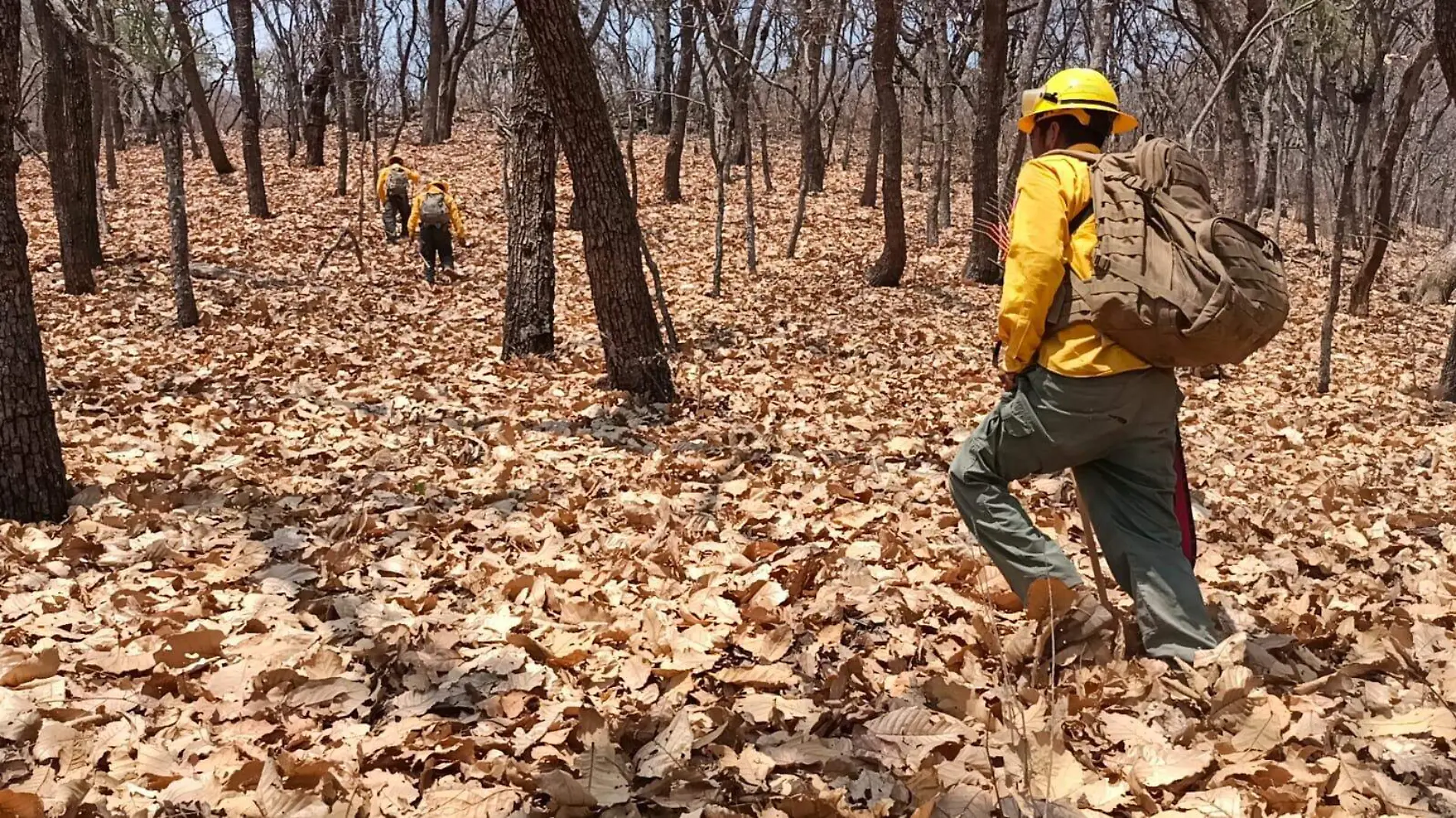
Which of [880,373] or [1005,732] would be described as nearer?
[1005,732]

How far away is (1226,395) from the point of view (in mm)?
8180

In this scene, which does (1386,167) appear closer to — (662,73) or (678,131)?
(678,131)

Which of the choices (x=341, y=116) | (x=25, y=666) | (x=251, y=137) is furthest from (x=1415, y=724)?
(x=341, y=116)

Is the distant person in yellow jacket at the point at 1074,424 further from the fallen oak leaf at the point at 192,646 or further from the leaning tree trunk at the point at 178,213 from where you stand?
the leaning tree trunk at the point at 178,213

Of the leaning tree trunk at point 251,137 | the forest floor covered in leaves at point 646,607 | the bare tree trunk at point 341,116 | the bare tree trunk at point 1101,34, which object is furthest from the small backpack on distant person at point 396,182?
the bare tree trunk at point 1101,34

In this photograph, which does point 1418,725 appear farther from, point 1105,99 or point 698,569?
point 698,569

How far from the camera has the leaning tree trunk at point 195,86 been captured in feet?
32.0

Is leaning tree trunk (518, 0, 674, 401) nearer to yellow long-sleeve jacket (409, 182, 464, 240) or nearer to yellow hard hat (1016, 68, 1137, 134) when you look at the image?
yellow hard hat (1016, 68, 1137, 134)

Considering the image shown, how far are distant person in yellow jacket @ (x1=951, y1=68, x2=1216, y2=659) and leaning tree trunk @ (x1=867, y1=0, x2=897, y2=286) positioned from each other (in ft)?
29.7

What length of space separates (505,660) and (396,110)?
127 ft

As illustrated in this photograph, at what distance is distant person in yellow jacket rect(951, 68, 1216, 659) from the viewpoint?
273cm

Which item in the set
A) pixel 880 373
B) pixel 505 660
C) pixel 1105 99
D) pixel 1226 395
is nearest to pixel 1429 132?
pixel 1226 395

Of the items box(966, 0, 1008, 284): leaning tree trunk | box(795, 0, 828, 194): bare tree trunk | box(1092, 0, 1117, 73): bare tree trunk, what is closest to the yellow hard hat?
box(966, 0, 1008, 284): leaning tree trunk

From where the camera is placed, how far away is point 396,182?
1403 cm
